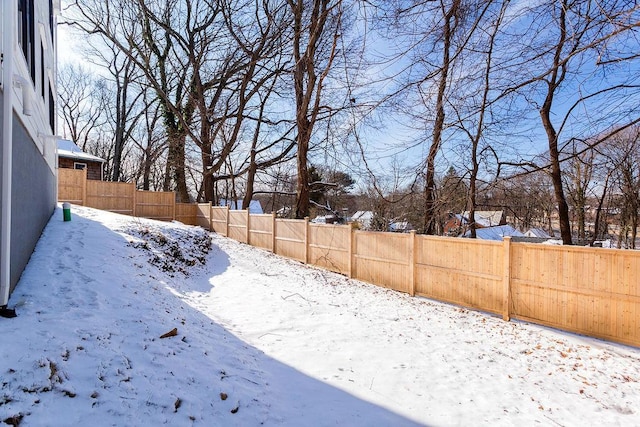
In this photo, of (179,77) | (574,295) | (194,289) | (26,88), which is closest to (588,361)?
(574,295)

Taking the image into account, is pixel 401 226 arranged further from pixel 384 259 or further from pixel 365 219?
pixel 365 219

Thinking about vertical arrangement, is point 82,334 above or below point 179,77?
below

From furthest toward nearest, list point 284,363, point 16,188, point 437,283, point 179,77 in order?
point 179,77
point 437,283
point 284,363
point 16,188

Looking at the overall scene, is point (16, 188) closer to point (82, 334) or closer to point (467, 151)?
point (82, 334)

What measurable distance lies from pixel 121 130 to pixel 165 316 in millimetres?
26207

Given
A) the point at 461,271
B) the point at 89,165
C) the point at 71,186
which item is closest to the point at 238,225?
the point at 71,186

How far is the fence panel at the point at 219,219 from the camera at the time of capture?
15.0 meters

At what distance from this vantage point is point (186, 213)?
17.4m

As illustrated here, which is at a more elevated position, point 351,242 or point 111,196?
point 111,196

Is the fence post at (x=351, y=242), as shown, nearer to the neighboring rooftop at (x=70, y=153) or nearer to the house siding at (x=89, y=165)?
the neighboring rooftop at (x=70, y=153)

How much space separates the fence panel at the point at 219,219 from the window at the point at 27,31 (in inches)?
403

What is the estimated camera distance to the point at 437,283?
7.24m

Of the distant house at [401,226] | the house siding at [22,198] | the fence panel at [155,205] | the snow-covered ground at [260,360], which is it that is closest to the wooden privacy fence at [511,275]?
the snow-covered ground at [260,360]

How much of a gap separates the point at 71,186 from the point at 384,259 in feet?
43.7
